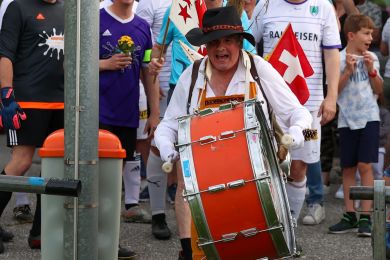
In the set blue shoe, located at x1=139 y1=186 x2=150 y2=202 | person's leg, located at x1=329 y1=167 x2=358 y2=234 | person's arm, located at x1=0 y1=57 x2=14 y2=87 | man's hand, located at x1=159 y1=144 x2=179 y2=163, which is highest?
person's arm, located at x1=0 y1=57 x2=14 y2=87

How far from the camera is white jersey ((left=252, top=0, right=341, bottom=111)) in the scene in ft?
26.7

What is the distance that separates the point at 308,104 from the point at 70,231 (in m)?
3.35

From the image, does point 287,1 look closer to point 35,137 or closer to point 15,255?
point 35,137

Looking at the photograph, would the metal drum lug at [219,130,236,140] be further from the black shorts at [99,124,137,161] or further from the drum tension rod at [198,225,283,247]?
the black shorts at [99,124,137,161]

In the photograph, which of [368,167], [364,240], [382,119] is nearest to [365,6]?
[382,119]

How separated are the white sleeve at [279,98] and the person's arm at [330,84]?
1.94 meters

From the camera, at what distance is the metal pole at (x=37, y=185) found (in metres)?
4.48

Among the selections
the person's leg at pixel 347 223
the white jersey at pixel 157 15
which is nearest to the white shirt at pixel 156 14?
the white jersey at pixel 157 15

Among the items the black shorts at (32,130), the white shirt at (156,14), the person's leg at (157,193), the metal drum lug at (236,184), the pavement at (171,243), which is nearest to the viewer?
the metal drum lug at (236,184)

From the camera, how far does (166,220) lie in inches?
342

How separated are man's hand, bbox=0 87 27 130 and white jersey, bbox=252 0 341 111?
2.00 m

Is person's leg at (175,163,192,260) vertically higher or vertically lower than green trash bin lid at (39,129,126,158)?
lower

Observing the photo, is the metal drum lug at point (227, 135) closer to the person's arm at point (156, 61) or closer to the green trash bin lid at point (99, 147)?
the green trash bin lid at point (99, 147)

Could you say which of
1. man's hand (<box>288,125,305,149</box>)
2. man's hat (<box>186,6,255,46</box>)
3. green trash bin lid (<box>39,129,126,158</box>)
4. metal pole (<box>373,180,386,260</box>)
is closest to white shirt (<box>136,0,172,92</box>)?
man's hat (<box>186,6,255,46</box>)
